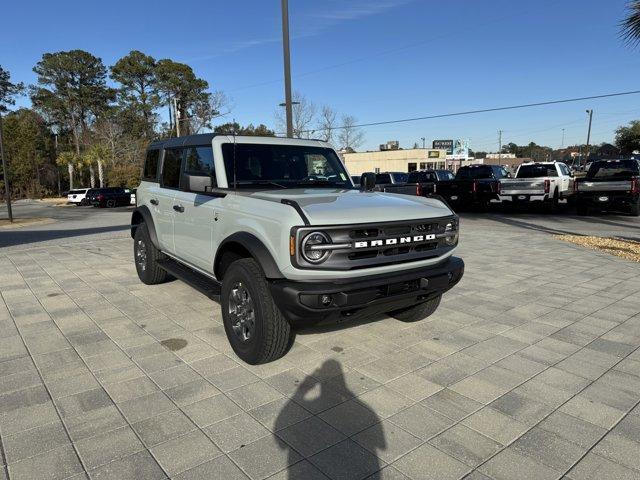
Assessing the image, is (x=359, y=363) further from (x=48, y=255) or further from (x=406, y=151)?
(x=406, y=151)

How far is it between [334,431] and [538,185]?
1654cm

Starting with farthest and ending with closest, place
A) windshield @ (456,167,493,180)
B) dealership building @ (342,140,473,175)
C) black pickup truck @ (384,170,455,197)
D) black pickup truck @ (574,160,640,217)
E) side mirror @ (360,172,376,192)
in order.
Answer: dealership building @ (342,140,473,175)
windshield @ (456,167,493,180)
black pickup truck @ (384,170,455,197)
black pickup truck @ (574,160,640,217)
side mirror @ (360,172,376,192)

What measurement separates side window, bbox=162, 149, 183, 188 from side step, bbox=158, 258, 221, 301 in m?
1.00

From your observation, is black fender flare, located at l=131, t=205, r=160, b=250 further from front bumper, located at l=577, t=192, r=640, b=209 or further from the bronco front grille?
front bumper, located at l=577, t=192, r=640, b=209

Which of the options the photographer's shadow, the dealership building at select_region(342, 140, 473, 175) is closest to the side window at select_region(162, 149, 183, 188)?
the photographer's shadow

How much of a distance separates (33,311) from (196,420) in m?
3.59

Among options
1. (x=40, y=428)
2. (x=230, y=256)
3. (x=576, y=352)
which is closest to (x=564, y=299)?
(x=576, y=352)

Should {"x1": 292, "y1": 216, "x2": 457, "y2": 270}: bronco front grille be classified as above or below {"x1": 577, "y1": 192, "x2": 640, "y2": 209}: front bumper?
above

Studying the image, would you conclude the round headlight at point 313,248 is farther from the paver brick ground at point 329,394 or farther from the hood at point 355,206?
the paver brick ground at point 329,394

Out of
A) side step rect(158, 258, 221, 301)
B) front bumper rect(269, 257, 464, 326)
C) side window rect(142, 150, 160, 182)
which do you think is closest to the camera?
front bumper rect(269, 257, 464, 326)

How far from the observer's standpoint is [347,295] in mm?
3316

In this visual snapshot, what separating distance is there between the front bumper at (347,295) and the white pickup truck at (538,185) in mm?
15158

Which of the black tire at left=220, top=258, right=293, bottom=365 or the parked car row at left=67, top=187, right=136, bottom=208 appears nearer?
the black tire at left=220, top=258, right=293, bottom=365

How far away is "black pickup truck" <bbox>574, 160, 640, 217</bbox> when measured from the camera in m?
15.2
